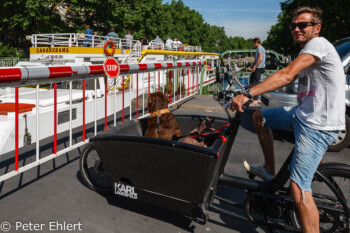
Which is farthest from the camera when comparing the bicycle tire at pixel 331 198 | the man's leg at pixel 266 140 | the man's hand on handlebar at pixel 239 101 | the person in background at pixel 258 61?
the person in background at pixel 258 61

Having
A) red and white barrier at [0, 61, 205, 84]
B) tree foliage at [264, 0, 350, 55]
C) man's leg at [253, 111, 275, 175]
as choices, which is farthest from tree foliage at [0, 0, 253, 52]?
man's leg at [253, 111, 275, 175]

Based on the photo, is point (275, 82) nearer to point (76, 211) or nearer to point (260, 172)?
point (260, 172)

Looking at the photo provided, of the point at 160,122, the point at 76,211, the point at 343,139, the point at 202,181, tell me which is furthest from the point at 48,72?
the point at 343,139

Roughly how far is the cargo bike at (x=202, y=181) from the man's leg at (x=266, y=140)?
0.20 meters

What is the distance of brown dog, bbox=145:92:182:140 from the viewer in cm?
331

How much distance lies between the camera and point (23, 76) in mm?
3072

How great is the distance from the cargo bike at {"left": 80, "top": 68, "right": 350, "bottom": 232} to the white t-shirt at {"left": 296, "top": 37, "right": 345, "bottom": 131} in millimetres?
424

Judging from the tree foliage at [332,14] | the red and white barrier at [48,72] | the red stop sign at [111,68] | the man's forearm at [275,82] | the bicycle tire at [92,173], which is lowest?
the bicycle tire at [92,173]

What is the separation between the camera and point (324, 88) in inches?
88.0

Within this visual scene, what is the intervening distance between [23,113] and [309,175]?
4352 millimetres

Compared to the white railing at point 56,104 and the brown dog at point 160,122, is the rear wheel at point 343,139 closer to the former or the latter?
the brown dog at point 160,122

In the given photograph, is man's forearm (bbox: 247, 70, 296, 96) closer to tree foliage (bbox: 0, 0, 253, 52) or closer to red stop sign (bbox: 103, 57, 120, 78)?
red stop sign (bbox: 103, 57, 120, 78)

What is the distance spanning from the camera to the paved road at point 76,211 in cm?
292

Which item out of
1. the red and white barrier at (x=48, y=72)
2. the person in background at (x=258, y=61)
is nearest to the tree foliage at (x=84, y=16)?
the person in background at (x=258, y=61)
